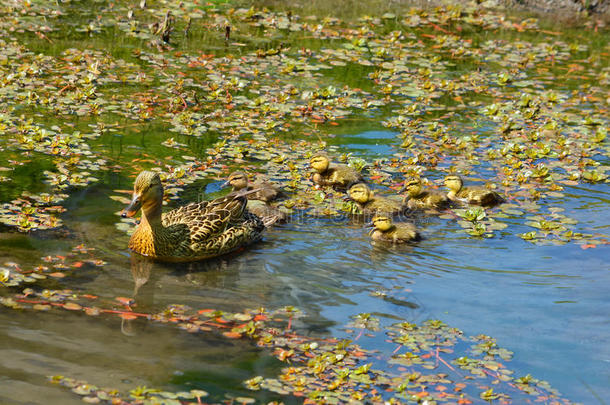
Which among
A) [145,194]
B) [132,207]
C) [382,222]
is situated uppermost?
[145,194]

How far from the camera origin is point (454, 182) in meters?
9.20

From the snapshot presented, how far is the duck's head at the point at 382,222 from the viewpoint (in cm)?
809

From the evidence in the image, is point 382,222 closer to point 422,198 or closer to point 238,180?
point 422,198

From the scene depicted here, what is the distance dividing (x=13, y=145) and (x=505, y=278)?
581 cm

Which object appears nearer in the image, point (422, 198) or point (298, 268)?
point (298, 268)

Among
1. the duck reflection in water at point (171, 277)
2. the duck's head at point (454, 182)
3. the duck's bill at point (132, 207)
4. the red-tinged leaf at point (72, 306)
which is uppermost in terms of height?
the duck's head at point (454, 182)

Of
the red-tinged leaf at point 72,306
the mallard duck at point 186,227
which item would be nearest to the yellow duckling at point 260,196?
the mallard duck at point 186,227

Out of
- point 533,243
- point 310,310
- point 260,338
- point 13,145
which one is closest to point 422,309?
point 310,310

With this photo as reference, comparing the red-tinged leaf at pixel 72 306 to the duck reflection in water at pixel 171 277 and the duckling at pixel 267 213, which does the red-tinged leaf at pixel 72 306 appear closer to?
the duck reflection in water at pixel 171 277

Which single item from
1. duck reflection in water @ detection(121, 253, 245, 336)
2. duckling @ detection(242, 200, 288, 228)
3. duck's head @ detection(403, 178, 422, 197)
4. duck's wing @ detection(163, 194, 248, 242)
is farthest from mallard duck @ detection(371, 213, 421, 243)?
duck reflection in water @ detection(121, 253, 245, 336)

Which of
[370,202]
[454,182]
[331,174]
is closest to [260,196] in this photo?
[331,174]

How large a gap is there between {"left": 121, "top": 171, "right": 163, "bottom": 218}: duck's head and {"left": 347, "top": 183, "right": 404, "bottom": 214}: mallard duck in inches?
89.4

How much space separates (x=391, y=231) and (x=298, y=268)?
1.23m

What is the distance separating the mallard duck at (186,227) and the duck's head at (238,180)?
59 centimetres
